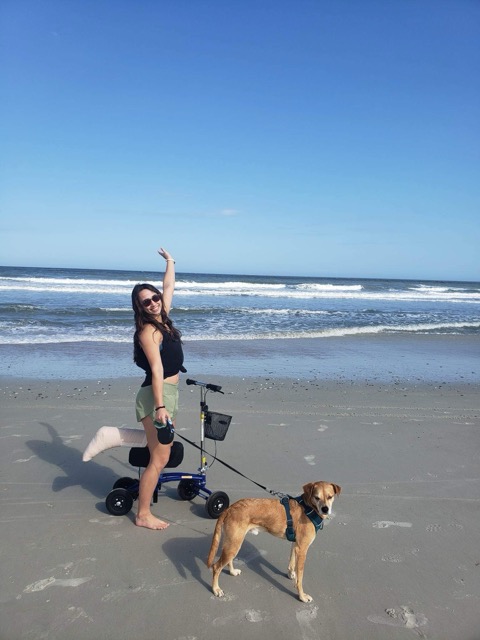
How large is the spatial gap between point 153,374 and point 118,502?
1.29 metres

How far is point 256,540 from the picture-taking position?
3.83 metres

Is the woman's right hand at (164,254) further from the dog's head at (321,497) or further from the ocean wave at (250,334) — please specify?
the ocean wave at (250,334)

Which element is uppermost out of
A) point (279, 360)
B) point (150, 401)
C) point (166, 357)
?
point (166, 357)

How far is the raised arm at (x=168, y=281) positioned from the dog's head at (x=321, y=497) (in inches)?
71.7

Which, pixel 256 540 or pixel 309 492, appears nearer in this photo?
pixel 309 492

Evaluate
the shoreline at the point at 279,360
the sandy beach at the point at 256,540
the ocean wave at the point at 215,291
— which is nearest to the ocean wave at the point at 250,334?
the shoreline at the point at 279,360

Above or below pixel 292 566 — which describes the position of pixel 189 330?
above

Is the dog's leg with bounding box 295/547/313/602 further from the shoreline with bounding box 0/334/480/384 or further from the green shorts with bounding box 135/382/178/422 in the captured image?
the shoreline with bounding box 0/334/480/384

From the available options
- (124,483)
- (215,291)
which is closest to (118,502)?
(124,483)

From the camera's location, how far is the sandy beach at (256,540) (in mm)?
2910

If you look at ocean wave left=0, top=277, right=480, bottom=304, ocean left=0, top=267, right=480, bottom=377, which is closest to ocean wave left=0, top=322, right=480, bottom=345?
ocean left=0, top=267, right=480, bottom=377

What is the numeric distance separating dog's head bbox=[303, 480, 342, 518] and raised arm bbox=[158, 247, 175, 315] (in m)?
1.82

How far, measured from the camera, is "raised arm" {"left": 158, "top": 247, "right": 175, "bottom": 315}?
4.11 m

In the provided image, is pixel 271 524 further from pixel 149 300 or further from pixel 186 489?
pixel 149 300
